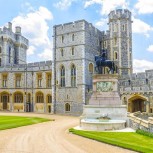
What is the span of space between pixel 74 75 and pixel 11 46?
23.3 metres

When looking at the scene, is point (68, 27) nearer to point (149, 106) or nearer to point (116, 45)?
point (116, 45)

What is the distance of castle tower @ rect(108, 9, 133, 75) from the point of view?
46.8m

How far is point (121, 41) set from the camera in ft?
154

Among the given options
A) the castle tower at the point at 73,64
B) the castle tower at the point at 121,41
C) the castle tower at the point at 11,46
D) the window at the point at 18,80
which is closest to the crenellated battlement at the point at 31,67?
the window at the point at 18,80

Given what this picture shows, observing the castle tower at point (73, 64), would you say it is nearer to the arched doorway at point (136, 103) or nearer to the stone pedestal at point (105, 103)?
the arched doorway at point (136, 103)

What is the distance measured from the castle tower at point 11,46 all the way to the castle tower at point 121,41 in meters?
24.2

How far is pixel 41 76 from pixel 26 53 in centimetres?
1914

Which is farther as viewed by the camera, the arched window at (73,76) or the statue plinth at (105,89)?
the arched window at (73,76)

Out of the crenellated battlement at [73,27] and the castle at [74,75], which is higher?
the crenellated battlement at [73,27]

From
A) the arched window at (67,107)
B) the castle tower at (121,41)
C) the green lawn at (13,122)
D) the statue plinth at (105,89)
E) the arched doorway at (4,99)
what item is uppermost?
the castle tower at (121,41)

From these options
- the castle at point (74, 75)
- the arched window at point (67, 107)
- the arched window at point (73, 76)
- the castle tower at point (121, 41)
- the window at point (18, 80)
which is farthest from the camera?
the window at point (18, 80)

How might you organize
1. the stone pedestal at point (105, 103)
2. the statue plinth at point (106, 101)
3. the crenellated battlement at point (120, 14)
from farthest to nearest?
the crenellated battlement at point (120, 14) → the statue plinth at point (106, 101) → the stone pedestal at point (105, 103)

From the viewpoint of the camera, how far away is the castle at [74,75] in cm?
4231

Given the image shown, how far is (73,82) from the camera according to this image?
44844mm
